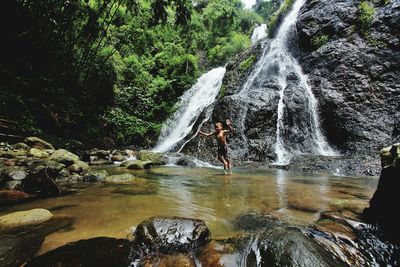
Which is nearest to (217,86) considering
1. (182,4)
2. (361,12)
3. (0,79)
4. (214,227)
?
(361,12)

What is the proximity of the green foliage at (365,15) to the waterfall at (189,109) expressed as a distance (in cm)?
843

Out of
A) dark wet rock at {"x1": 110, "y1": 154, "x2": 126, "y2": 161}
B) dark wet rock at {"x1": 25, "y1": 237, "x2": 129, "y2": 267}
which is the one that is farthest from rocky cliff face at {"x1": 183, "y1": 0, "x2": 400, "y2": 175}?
dark wet rock at {"x1": 25, "y1": 237, "x2": 129, "y2": 267}

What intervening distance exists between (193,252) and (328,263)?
110 centimetres

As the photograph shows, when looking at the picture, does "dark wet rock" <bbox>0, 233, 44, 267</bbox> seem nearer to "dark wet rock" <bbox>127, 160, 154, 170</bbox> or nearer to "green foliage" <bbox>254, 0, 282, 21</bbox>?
"dark wet rock" <bbox>127, 160, 154, 170</bbox>

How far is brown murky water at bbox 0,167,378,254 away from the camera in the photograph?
303 cm

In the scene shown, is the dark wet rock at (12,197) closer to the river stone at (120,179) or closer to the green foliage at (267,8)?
the river stone at (120,179)

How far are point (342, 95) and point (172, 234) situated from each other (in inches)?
477

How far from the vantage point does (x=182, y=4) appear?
17.0 ft

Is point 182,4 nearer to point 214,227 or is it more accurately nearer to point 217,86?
point 214,227

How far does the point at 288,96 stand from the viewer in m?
13.1

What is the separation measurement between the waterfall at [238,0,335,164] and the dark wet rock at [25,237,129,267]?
9064 mm

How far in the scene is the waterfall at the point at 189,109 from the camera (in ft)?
53.2

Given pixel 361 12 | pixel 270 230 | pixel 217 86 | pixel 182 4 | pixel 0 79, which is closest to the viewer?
pixel 270 230

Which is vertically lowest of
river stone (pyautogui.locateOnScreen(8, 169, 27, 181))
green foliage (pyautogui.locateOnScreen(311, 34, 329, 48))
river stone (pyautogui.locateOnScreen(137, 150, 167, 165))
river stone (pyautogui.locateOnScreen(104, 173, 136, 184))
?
river stone (pyautogui.locateOnScreen(104, 173, 136, 184))
